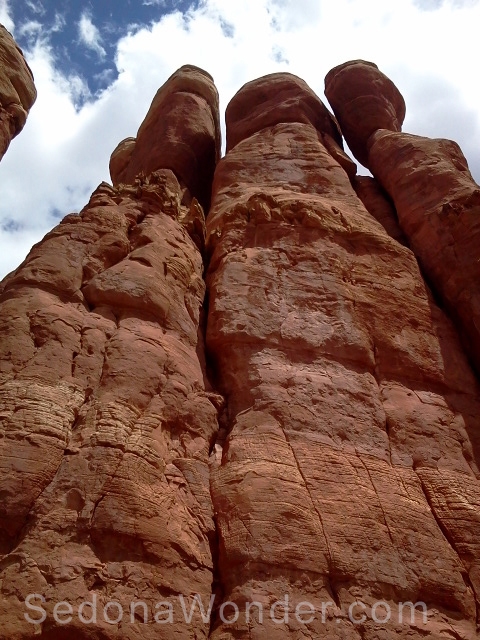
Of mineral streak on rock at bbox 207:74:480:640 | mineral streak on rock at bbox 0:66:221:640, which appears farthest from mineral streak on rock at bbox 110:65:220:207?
mineral streak on rock at bbox 0:66:221:640

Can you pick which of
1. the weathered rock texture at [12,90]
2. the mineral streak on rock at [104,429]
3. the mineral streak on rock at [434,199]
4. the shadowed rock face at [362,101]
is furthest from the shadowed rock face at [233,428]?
the shadowed rock face at [362,101]

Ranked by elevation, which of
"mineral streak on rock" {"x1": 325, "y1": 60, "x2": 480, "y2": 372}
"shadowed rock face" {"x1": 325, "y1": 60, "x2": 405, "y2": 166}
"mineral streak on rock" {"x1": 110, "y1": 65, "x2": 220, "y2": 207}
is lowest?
"mineral streak on rock" {"x1": 325, "y1": 60, "x2": 480, "y2": 372}

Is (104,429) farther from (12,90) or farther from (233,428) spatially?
(12,90)

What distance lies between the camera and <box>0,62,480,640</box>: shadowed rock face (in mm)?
6195

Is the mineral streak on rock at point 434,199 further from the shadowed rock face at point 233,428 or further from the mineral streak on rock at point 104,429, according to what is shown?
the mineral streak on rock at point 104,429

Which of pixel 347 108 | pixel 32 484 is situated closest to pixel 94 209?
pixel 32 484

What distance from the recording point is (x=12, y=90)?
12516 millimetres

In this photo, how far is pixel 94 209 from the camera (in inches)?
432

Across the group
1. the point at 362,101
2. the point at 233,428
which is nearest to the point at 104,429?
the point at 233,428

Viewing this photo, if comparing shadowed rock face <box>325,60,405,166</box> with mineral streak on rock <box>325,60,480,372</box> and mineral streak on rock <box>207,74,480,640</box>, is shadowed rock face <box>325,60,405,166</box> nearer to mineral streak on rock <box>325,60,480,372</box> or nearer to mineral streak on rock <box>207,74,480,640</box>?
mineral streak on rock <box>325,60,480,372</box>

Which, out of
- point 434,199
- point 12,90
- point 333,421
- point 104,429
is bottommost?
point 104,429

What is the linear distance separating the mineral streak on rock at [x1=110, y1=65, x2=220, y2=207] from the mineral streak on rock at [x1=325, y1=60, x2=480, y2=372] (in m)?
4.75

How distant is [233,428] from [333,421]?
1.46 metres

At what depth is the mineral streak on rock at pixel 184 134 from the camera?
1692 centimetres
